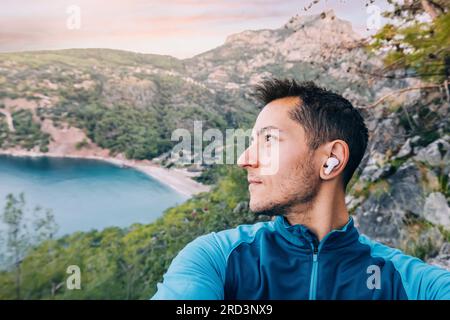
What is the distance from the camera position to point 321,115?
1.67 meters

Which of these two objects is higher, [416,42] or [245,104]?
[416,42]

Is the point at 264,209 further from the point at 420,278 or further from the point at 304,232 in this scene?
the point at 420,278

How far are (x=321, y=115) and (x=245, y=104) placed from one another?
115cm

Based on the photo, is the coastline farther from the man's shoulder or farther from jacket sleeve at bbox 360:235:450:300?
jacket sleeve at bbox 360:235:450:300

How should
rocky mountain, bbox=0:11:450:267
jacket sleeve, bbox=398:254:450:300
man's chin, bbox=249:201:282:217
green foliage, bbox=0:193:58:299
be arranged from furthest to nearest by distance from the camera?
1. rocky mountain, bbox=0:11:450:267
2. green foliage, bbox=0:193:58:299
3. man's chin, bbox=249:201:282:217
4. jacket sleeve, bbox=398:254:450:300

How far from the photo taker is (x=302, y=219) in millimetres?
1667

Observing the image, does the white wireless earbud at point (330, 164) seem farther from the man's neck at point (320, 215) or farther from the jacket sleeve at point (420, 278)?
the jacket sleeve at point (420, 278)

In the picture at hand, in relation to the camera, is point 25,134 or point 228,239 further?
point 25,134

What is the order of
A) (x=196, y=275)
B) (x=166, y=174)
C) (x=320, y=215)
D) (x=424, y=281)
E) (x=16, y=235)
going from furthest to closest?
1. (x=166, y=174)
2. (x=16, y=235)
3. (x=320, y=215)
4. (x=424, y=281)
5. (x=196, y=275)

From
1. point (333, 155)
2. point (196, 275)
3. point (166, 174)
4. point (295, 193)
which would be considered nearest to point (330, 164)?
point (333, 155)

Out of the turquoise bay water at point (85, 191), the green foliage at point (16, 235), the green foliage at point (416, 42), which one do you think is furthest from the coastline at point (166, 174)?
the green foliage at point (416, 42)

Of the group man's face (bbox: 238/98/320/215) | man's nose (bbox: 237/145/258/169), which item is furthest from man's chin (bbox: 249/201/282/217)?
man's nose (bbox: 237/145/258/169)

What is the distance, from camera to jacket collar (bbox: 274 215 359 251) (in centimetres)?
159

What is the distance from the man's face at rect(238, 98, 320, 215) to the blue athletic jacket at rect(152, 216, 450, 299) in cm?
8
